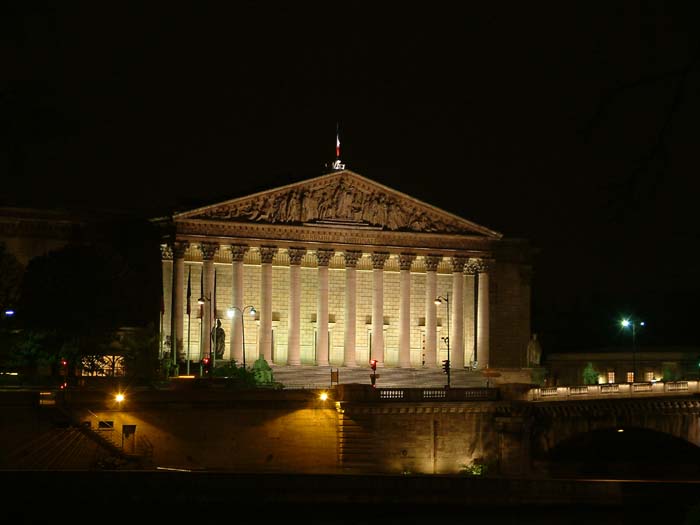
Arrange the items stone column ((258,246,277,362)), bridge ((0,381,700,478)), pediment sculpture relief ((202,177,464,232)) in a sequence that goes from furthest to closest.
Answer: stone column ((258,246,277,362)) < pediment sculpture relief ((202,177,464,232)) < bridge ((0,381,700,478))

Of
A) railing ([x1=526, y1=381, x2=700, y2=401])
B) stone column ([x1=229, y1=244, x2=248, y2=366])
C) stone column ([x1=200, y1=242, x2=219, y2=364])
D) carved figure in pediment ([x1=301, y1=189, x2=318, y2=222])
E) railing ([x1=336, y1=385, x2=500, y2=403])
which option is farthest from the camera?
carved figure in pediment ([x1=301, y1=189, x2=318, y2=222])

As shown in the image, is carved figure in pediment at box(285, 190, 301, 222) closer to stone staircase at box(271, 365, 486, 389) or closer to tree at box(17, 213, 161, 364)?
stone staircase at box(271, 365, 486, 389)

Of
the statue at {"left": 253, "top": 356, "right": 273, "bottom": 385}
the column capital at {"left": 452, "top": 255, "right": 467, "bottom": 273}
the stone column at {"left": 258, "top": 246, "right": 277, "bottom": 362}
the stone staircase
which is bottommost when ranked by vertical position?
the stone staircase

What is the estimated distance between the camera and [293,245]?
108m

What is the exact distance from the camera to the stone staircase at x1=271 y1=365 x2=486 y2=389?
99250mm

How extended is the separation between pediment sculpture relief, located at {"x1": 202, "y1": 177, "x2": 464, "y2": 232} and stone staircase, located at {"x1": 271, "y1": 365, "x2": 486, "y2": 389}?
37.0 feet

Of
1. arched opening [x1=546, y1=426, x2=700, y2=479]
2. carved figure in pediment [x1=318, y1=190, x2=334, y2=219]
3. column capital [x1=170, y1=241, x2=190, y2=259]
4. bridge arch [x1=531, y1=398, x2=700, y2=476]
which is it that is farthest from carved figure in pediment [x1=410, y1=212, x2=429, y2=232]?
bridge arch [x1=531, y1=398, x2=700, y2=476]

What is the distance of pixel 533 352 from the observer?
380 feet

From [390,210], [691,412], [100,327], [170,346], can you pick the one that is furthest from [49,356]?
[691,412]

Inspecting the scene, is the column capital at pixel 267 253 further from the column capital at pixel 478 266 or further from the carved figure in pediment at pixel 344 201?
the column capital at pixel 478 266

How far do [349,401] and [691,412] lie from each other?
63.4 feet

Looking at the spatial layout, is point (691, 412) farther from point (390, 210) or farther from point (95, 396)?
point (390, 210)

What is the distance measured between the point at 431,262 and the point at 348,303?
7650 mm

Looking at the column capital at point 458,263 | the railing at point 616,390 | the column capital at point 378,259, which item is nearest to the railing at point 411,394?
the railing at point 616,390
